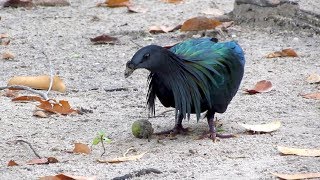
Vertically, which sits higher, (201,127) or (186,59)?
(186,59)

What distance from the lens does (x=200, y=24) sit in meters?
7.80

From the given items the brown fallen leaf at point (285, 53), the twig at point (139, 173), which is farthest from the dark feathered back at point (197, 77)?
the brown fallen leaf at point (285, 53)

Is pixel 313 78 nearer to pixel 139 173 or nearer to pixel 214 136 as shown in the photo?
pixel 214 136

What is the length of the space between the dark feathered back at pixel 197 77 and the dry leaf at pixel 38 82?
129 cm

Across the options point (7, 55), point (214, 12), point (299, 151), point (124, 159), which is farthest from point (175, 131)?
point (214, 12)

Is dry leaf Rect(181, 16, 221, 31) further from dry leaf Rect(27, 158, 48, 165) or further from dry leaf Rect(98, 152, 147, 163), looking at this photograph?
dry leaf Rect(27, 158, 48, 165)

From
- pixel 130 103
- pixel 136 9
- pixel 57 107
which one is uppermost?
pixel 57 107

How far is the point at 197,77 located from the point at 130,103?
117 cm

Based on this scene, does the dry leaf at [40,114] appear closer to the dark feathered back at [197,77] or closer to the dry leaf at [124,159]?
the dark feathered back at [197,77]

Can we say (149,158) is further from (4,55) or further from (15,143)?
(4,55)

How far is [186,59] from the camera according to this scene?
16.1 feet

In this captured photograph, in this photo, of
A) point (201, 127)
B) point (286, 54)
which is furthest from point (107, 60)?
point (201, 127)

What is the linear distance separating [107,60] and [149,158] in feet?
9.00

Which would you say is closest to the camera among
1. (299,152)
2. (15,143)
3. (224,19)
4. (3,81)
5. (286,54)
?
(299,152)
